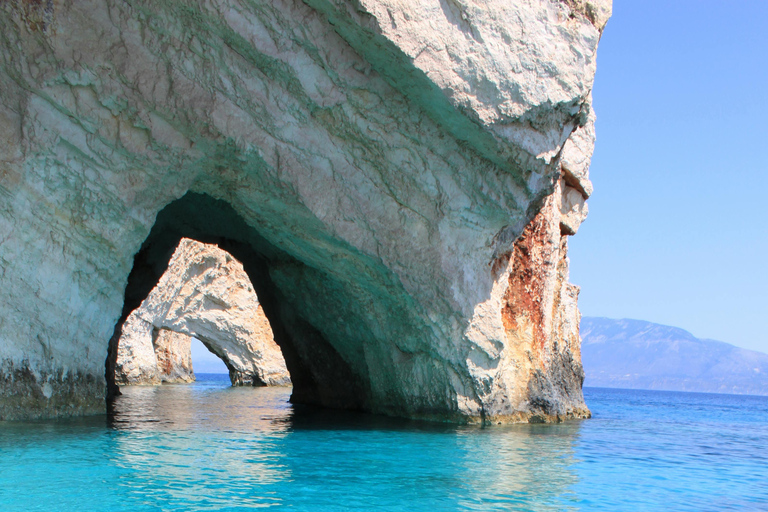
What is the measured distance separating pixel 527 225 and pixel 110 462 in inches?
364

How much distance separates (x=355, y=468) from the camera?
765 centimetres

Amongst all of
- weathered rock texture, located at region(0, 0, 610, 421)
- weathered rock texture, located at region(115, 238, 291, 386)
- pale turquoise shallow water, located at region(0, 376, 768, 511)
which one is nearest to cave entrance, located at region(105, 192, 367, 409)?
weathered rock texture, located at region(0, 0, 610, 421)

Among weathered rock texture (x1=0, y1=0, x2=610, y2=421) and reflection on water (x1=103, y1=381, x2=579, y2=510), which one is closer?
reflection on water (x1=103, y1=381, x2=579, y2=510)

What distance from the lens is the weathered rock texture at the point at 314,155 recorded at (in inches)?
372

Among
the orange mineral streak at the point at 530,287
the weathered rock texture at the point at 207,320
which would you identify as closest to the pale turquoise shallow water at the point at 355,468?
the orange mineral streak at the point at 530,287

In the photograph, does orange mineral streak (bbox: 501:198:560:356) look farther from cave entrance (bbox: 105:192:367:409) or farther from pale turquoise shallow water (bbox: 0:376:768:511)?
cave entrance (bbox: 105:192:367:409)

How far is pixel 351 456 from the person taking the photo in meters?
8.52

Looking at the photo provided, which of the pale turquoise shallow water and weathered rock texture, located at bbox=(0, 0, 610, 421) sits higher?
weathered rock texture, located at bbox=(0, 0, 610, 421)

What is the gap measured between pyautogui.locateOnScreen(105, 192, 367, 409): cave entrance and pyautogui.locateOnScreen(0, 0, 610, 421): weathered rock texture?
108 inches

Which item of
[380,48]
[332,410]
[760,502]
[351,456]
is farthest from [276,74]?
[332,410]

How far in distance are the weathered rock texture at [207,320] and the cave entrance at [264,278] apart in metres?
9.38

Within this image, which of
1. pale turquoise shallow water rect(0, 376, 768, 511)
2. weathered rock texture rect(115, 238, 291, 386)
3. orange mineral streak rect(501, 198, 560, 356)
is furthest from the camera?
weathered rock texture rect(115, 238, 291, 386)

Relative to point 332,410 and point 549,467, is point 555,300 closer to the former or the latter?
point 332,410

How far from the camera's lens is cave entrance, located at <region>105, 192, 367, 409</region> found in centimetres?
1502
